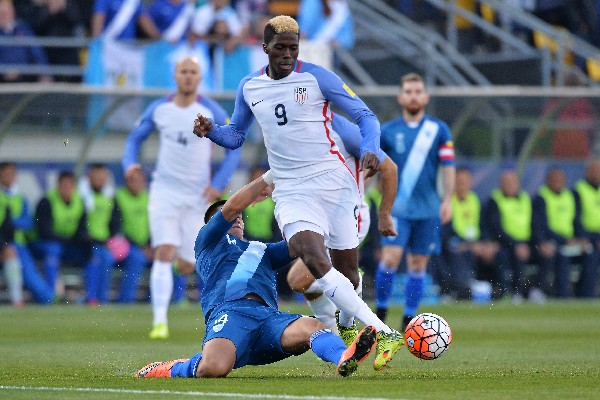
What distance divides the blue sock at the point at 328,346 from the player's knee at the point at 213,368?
0.55 metres

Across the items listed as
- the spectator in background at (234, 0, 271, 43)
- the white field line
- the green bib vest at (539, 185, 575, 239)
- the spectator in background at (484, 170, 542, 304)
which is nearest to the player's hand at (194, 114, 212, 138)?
the white field line

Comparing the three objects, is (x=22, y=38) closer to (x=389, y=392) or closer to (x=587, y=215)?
(x=587, y=215)

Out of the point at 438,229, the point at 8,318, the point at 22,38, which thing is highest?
the point at 22,38

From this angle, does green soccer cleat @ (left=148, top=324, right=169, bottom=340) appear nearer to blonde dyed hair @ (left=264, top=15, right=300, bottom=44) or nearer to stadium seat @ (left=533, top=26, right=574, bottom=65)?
blonde dyed hair @ (left=264, top=15, right=300, bottom=44)

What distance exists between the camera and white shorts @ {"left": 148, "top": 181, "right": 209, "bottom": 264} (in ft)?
43.8

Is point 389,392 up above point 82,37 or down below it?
below

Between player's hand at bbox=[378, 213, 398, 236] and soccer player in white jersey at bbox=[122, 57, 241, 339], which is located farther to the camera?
soccer player in white jersey at bbox=[122, 57, 241, 339]

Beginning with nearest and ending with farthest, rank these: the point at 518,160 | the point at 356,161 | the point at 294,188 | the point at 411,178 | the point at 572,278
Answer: the point at 294,188
the point at 356,161
the point at 411,178
the point at 518,160
the point at 572,278

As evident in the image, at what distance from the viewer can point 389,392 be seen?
290 inches

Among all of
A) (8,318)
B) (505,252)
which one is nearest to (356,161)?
(8,318)

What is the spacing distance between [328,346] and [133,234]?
10639 mm

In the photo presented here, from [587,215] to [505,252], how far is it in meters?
1.35

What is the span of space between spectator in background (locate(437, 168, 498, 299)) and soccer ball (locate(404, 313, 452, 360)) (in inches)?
419

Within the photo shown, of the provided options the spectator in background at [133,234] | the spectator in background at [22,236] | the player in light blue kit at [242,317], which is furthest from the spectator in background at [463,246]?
the player in light blue kit at [242,317]
